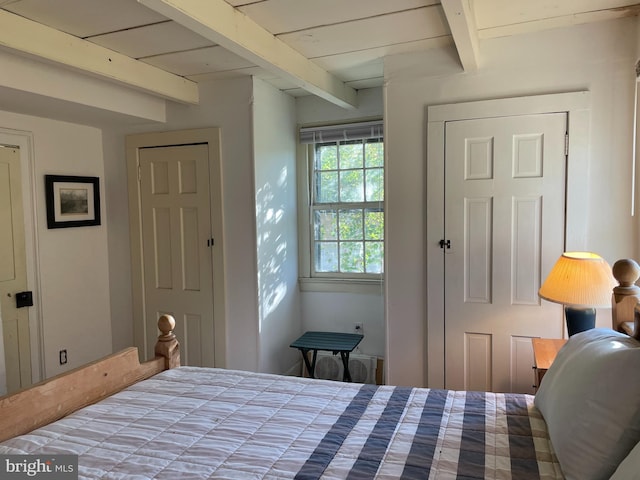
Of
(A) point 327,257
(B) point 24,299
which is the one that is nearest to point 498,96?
(A) point 327,257

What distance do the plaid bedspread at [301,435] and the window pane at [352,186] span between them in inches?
80.2

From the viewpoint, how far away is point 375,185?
11.8 ft

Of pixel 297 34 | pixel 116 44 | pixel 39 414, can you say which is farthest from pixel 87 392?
pixel 297 34

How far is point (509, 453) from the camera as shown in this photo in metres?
1.29

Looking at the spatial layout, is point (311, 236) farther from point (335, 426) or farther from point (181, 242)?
point (335, 426)

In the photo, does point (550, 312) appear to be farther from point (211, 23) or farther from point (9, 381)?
point (9, 381)

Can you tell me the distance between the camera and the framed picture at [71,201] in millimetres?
3145

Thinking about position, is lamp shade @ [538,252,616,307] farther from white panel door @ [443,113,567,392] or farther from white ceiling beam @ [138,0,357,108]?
white ceiling beam @ [138,0,357,108]

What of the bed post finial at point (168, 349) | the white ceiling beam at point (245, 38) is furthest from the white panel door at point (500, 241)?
the bed post finial at point (168, 349)

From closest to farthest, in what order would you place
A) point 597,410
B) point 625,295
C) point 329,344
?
1. point 597,410
2. point 625,295
3. point 329,344

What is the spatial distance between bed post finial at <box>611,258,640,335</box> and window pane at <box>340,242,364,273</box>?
208cm

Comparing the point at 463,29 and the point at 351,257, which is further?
the point at 351,257

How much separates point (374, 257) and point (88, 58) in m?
2.32

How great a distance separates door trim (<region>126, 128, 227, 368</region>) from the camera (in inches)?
124
